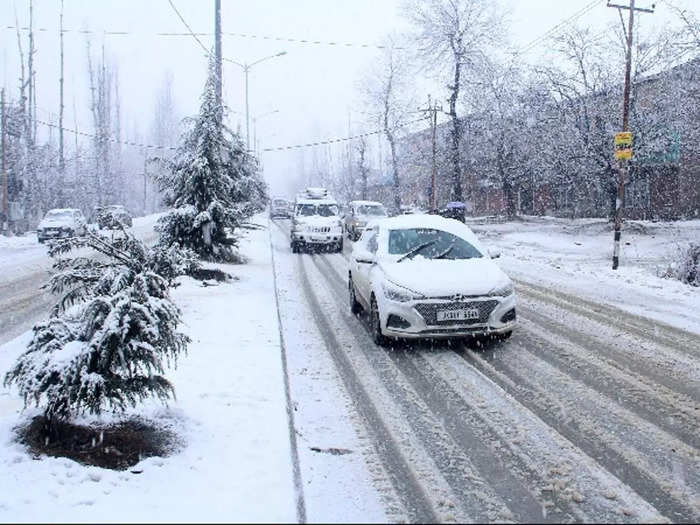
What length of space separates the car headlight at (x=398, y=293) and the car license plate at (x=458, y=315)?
1.12 ft

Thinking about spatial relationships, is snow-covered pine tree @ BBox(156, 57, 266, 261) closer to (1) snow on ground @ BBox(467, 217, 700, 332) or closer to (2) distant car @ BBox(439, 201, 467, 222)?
(1) snow on ground @ BBox(467, 217, 700, 332)

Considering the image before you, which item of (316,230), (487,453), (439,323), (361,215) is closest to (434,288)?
(439,323)

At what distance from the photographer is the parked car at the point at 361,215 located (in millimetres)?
26125

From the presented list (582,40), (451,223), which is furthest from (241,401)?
(582,40)

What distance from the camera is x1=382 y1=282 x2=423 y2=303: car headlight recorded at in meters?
6.95

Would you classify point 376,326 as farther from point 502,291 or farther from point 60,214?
point 60,214

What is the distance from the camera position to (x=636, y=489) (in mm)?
3738

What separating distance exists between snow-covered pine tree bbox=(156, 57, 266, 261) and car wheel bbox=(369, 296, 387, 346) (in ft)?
20.7

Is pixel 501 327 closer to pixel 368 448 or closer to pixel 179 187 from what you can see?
pixel 368 448

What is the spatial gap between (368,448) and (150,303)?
1.99 meters

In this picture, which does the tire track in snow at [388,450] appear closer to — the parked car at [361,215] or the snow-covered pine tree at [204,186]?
the snow-covered pine tree at [204,186]

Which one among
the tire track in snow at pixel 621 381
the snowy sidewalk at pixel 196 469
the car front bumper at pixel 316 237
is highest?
the car front bumper at pixel 316 237

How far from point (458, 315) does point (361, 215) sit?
65.3 feet

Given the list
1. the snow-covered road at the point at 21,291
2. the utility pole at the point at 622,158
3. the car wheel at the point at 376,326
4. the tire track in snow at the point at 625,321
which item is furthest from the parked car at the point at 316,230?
the car wheel at the point at 376,326
